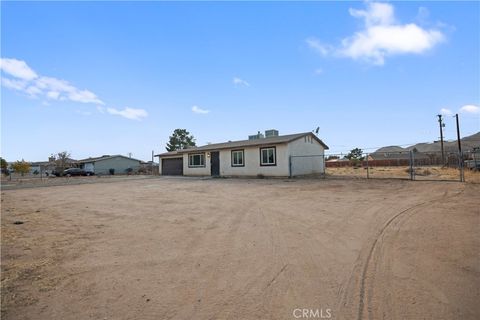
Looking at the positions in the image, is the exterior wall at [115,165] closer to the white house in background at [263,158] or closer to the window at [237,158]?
the white house in background at [263,158]

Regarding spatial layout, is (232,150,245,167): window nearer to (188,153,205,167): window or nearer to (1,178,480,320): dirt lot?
(188,153,205,167): window

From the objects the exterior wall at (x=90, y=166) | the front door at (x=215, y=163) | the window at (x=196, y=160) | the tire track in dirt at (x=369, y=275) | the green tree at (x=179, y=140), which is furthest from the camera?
the green tree at (x=179, y=140)

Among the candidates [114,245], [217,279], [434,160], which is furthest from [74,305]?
[434,160]

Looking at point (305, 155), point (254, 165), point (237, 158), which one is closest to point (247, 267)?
point (254, 165)

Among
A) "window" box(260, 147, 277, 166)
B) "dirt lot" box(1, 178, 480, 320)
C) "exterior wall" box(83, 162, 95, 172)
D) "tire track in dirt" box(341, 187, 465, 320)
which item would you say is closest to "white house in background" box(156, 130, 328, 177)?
"window" box(260, 147, 277, 166)

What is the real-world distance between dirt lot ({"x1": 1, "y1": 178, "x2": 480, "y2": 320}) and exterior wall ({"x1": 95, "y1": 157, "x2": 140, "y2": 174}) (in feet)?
142

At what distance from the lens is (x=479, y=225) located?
17.5ft

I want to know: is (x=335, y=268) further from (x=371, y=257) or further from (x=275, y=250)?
(x=275, y=250)

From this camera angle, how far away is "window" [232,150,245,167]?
73.0 ft

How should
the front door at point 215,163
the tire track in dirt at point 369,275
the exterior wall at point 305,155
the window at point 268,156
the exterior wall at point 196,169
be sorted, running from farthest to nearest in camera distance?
1. the exterior wall at point 196,169
2. the front door at point 215,163
3. the window at point 268,156
4. the exterior wall at point 305,155
5. the tire track in dirt at point 369,275

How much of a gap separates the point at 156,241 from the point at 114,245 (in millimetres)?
663

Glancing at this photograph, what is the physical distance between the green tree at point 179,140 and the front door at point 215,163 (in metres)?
39.4

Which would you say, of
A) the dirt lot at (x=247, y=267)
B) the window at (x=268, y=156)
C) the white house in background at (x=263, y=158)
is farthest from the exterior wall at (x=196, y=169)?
the dirt lot at (x=247, y=267)

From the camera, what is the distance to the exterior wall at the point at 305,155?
65.6 feet
